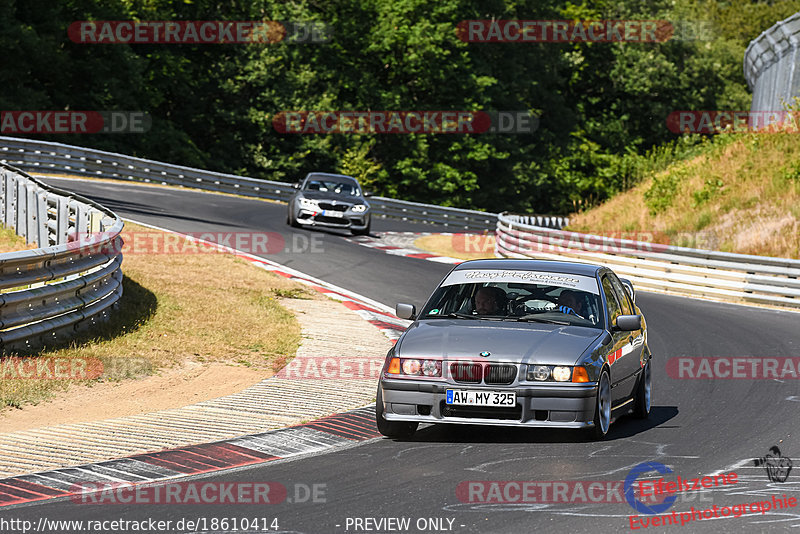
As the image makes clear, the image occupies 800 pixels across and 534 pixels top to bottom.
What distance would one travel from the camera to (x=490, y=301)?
388 inches

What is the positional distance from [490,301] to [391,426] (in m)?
1.56

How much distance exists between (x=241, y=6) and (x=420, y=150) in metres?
12.1

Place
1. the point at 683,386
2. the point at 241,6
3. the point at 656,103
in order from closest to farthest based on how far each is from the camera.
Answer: the point at 683,386
the point at 241,6
the point at 656,103

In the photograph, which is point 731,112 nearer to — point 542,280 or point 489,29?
point 489,29

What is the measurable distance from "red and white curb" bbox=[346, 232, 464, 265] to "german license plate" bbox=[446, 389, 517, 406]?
1661 centimetres

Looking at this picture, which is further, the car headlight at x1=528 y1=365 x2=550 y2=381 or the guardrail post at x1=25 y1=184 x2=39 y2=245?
the guardrail post at x1=25 y1=184 x2=39 y2=245

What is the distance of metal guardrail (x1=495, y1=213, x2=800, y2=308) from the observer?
2247 cm

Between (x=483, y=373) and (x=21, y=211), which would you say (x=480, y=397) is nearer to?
(x=483, y=373)

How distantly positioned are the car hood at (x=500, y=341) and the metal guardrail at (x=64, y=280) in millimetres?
4484

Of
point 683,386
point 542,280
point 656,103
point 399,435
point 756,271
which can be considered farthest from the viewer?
point 656,103

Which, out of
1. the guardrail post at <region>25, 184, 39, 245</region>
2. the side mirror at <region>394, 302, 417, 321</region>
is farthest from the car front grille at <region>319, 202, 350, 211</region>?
the side mirror at <region>394, 302, 417, 321</region>

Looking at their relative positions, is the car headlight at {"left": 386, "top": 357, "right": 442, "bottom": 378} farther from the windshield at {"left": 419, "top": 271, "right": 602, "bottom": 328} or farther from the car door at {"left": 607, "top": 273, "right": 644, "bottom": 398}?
the car door at {"left": 607, "top": 273, "right": 644, "bottom": 398}

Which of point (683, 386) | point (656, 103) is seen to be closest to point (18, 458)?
point (683, 386)

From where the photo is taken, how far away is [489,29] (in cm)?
6234
